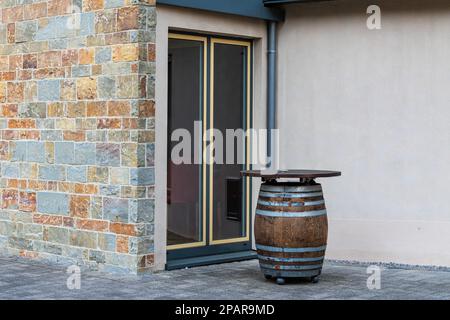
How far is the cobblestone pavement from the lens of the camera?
7.55 metres

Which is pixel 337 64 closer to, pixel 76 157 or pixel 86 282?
pixel 76 157

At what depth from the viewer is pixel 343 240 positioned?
937 cm

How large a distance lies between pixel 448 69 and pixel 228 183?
260 cm

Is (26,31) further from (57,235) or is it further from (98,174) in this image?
(57,235)

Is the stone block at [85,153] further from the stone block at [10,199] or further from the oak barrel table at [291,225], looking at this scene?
the oak barrel table at [291,225]

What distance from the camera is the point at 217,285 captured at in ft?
26.4

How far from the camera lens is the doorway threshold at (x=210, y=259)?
8.91 m

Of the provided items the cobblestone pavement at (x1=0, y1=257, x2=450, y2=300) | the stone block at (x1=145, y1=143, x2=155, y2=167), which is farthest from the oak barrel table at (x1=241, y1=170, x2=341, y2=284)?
the stone block at (x1=145, y1=143, x2=155, y2=167)

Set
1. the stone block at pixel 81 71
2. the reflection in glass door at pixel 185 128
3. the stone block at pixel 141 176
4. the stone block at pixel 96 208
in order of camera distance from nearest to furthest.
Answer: the stone block at pixel 141 176
the stone block at pixel 96 208
the stone block at pixel 81 71
the reflection in glass door at pixel 185 128

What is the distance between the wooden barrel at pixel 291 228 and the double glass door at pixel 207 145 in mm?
1380

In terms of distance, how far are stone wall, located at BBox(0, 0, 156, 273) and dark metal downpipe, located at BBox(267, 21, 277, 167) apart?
1618 millimetres

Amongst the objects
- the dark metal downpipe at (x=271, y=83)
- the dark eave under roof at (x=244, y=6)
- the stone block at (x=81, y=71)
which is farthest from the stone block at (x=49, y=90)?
the dark metal downpipe at (x=271, y=83)

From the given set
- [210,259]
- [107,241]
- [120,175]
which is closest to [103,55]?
[120,175]

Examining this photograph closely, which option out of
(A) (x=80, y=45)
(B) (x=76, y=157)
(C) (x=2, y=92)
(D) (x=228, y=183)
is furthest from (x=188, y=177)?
(C) (x=2, y=92)
